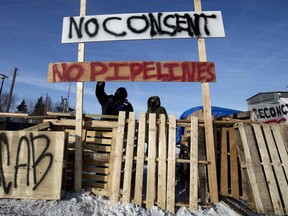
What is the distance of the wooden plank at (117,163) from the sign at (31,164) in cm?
101

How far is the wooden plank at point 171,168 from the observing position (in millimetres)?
4630

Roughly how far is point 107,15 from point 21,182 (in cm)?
413

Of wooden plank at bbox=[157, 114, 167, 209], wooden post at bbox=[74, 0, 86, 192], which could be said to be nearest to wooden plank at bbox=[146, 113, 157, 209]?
wooden plank at bbox=[157, 114, 167, 209]

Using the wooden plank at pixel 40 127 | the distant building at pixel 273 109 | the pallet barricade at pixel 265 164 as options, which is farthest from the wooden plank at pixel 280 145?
the distant building at pixel 273 109

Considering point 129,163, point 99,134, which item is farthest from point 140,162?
point 99,134

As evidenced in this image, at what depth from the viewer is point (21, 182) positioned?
15.1 feet

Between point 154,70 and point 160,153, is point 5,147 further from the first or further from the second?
point 154,70

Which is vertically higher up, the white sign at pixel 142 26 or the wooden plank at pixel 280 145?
the white sign at pixel 142 26

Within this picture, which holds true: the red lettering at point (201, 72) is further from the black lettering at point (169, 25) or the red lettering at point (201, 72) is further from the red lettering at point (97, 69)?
the red lettering at point (97, 69)

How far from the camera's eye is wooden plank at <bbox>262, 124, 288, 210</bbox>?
4648 millimetres

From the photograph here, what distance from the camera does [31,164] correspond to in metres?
4.66

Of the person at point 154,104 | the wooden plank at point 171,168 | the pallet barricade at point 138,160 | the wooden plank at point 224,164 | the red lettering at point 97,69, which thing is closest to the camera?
the wooden plank at point 171,168

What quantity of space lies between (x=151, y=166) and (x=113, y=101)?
110 inches

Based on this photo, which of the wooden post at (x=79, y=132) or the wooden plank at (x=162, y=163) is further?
the wooden post at (x=79, y=132)
